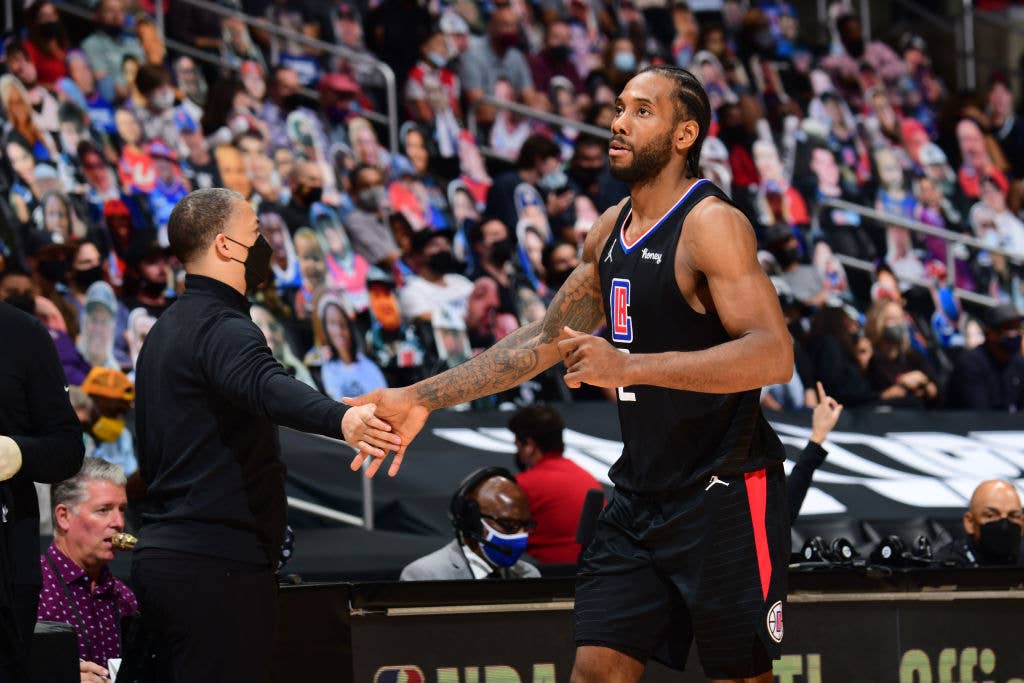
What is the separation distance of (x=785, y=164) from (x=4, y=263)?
8.21 metres

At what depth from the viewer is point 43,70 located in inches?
415

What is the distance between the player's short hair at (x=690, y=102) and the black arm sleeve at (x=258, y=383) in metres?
1.13

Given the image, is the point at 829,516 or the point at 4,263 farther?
the point at 4,263

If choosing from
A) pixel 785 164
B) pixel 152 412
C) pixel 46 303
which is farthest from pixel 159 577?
pixel 785 164

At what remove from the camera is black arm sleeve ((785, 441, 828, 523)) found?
19.7 ft

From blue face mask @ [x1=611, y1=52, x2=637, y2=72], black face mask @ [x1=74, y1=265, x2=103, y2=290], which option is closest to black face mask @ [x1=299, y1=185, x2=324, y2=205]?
black face mask @ [x1=74, y1=265, x2=103, y2=290]

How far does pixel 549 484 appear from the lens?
7.49m

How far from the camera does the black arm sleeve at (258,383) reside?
3.96 m

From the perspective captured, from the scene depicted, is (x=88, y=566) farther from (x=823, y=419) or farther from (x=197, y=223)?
(x=823, y=419)

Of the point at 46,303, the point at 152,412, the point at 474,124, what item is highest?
the point at 474,124

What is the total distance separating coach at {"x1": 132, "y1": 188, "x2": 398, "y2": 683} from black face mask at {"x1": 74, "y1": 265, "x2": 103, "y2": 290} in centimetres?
506

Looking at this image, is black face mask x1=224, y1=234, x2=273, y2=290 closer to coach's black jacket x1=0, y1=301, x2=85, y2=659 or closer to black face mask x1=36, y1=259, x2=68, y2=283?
coach's black jacket x1=0, y1=301, x2=85, y2=659

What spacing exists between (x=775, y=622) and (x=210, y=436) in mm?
1510

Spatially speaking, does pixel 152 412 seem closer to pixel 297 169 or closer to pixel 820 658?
pixel 820 658
